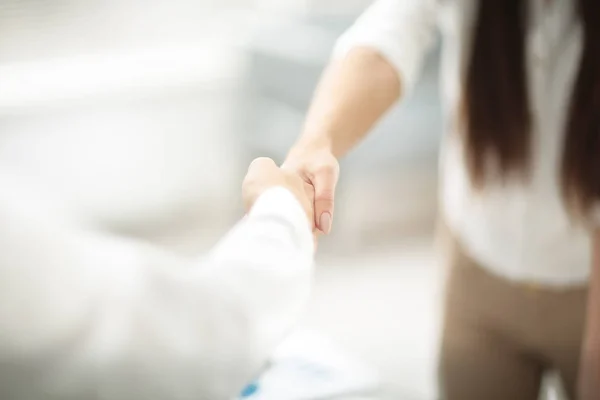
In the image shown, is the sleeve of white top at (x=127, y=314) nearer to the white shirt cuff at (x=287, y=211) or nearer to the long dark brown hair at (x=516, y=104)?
the white shirt cuff at (x=287, y=211)

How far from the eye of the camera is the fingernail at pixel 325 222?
36cm

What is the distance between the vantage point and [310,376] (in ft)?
1.75

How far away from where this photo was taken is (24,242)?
0.74ft

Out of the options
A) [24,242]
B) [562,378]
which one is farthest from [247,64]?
[24,242]

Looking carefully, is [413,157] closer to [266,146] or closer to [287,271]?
[266,146]

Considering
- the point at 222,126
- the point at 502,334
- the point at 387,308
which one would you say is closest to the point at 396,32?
the point at 502,334

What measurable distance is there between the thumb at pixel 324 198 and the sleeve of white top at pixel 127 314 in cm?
8

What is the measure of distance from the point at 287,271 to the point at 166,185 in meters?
0.71

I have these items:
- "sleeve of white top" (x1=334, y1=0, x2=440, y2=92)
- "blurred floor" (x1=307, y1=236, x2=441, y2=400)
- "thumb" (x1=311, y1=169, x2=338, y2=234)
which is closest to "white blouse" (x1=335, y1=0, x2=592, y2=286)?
"sleeve of white top" (x1=334, y1=0, x2=440, y2=92)

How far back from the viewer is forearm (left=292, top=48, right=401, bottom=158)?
1.41 feet

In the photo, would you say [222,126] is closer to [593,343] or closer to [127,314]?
[593,343]

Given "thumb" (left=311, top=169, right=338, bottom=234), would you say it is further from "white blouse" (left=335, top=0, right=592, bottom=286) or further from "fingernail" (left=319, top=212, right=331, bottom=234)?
"white blouse" (left=335, top=0, right=592, bottom=286)

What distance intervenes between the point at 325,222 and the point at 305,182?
0.08 feet

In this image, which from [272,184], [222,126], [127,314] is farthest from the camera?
[222,126]
